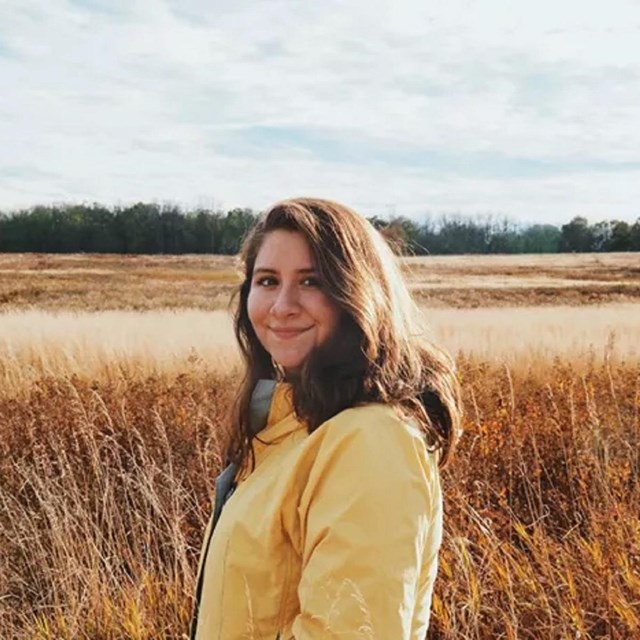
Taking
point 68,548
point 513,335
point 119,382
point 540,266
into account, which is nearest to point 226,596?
point 68,548

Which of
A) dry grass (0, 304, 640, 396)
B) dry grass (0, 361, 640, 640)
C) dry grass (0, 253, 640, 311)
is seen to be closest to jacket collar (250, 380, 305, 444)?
dry grass (0, 361, 640, 640)

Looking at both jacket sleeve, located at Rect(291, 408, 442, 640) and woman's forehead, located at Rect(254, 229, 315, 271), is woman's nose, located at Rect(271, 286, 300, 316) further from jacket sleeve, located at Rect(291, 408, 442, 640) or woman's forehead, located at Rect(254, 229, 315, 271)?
jacket sleeve, located at Rect(291, 408, 442, 640)

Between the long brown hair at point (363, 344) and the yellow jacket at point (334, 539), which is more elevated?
the long brown hair at point (363, 344)

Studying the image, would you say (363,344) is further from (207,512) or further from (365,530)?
A: (207,512)

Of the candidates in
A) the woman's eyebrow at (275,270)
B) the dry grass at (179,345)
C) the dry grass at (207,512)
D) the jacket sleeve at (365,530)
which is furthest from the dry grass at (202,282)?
the jacket sleeve at (365,530)

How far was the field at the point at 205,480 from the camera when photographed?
129 inches

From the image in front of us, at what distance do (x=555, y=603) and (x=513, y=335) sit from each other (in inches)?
238

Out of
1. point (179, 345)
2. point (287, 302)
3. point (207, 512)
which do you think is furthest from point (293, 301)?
point (179, 345)

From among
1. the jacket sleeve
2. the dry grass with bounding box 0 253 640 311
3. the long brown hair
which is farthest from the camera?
the dry grass with bounding box 0 253 640 311

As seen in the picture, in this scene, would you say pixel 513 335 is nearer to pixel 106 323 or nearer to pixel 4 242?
pixel 106 323

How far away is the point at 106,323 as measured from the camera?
10258 mm

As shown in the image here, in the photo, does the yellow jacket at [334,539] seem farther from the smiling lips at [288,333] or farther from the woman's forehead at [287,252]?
the woman's forehead at [287,252]

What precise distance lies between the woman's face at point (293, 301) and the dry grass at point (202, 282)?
15.3m

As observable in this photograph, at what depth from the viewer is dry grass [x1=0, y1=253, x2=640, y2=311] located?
21.5 m
